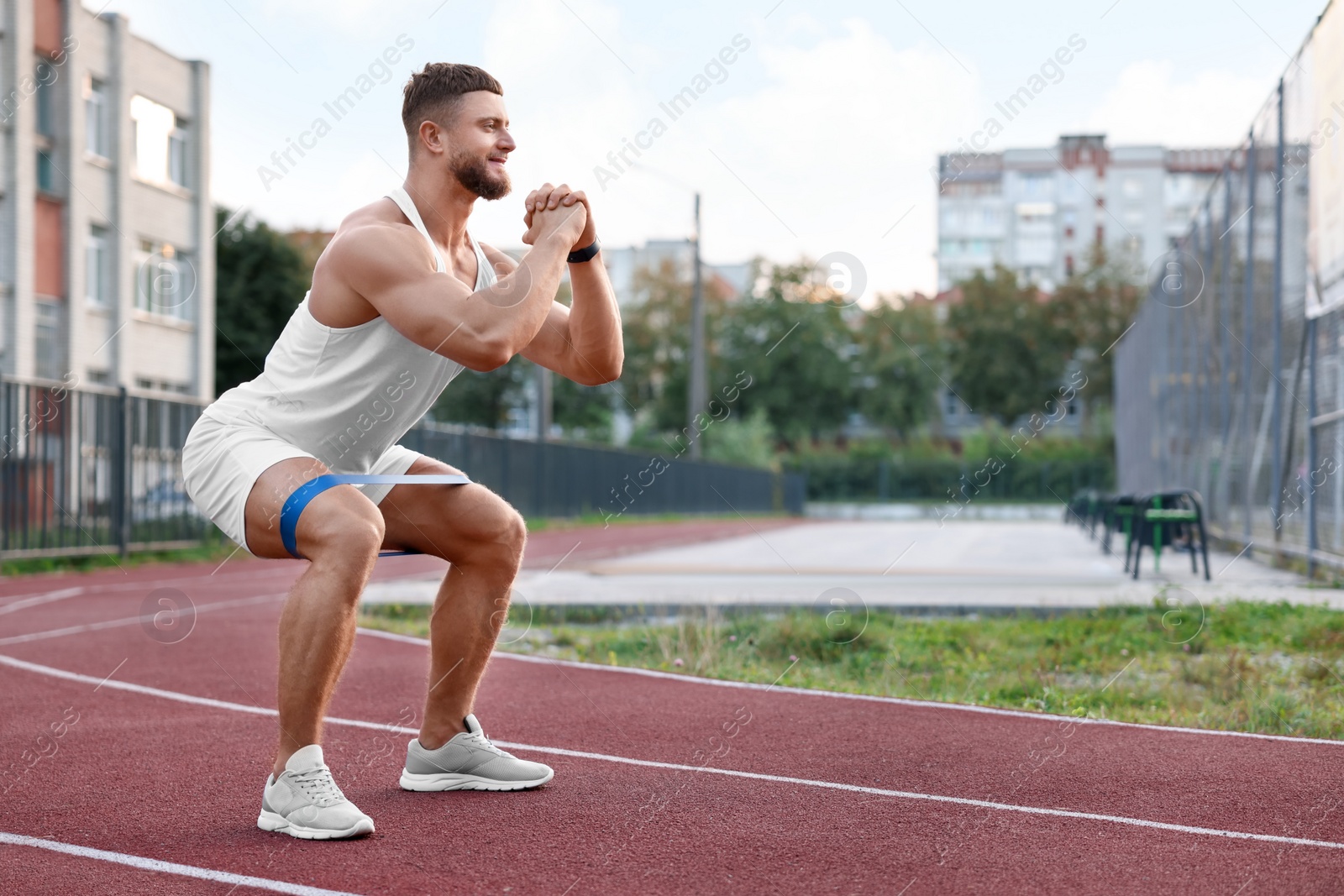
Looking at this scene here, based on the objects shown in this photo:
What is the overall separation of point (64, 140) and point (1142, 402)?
67.5 ft

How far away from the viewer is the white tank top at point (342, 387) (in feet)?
11.9

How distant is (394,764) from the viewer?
450cm

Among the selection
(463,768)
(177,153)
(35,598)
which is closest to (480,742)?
(463,768)

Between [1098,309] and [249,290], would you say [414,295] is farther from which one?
[1098,309]

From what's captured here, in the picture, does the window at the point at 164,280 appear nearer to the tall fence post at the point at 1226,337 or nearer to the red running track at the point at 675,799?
the tall fence post at the point at 1226,337

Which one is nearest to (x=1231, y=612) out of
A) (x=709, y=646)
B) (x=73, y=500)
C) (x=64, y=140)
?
(x=709, y=646)

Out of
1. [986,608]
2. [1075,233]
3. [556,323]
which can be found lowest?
[986,608]

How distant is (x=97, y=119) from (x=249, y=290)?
41.0 feet

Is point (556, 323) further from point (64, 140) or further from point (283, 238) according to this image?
point (283, 238)

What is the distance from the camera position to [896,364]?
7219 centimetres

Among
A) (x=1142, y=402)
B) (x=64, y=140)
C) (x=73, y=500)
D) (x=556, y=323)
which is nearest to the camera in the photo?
(x=556, y=323)

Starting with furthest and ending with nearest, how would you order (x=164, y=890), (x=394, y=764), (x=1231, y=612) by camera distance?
(x=1231, y=612)
(x=394, y=764)
(x=164, y=890)

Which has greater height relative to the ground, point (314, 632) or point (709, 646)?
point (314, 632)

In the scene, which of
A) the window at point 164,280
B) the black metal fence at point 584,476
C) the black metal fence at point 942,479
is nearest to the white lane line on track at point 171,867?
the black metal fence at point 584,476
